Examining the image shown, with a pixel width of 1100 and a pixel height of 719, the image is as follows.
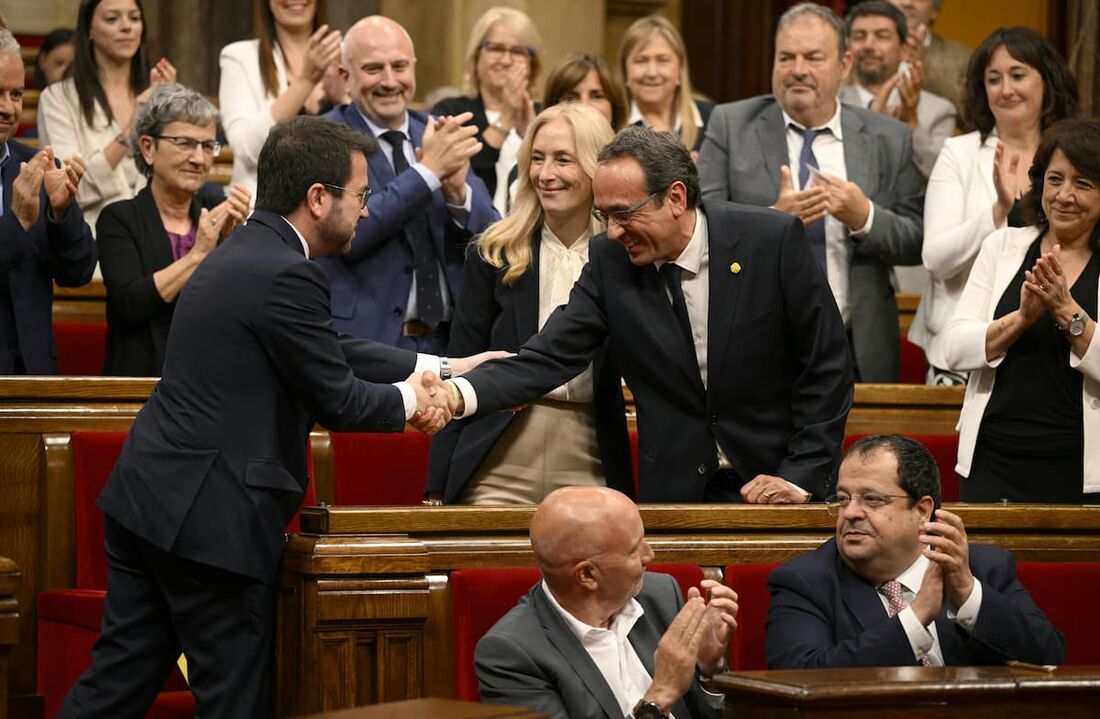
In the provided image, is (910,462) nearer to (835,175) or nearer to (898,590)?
(898,590)

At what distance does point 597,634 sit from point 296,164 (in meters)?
1.06

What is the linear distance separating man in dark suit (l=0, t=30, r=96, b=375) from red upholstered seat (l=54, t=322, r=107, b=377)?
0.59m

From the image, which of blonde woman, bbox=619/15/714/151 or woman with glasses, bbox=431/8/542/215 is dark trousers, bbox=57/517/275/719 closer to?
woman with glasses, bbox=431/8/542/215

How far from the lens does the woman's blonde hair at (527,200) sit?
3912 millimetres

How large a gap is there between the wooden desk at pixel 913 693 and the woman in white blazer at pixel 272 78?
2941mm

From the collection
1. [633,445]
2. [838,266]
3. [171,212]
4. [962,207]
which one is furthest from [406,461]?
[962,207]

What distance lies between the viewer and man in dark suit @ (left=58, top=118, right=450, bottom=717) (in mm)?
3053

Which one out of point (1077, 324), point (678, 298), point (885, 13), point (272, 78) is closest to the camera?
point (678, 298)

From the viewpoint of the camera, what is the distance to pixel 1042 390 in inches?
155

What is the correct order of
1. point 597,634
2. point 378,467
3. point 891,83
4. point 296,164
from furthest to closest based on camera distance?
point 891,83
point 378,467
point 296,164
point 597,634

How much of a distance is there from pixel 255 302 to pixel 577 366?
2.80ft

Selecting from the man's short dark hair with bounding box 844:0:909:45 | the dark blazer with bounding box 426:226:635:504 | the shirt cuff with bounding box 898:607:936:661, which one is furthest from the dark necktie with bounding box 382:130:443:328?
the man's short dark hair with bounding box 844:0:909:45

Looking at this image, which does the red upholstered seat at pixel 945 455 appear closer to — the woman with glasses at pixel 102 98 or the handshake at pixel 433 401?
the handshake at pixel 433 401

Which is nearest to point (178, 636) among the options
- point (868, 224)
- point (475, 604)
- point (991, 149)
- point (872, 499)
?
point (475, 604)
